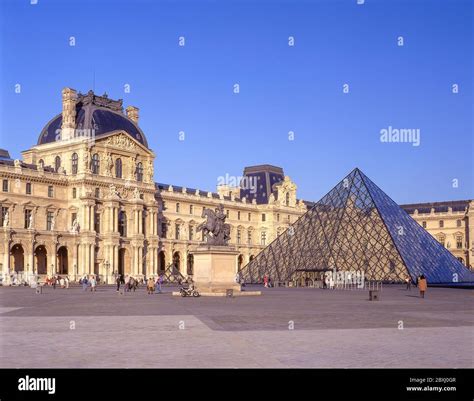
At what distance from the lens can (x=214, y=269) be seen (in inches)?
1398

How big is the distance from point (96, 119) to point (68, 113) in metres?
2.94

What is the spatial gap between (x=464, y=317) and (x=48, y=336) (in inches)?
445

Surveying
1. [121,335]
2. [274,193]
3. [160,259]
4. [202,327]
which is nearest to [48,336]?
[121,335]

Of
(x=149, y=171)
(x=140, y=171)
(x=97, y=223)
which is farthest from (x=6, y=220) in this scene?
(x=149, y=171)

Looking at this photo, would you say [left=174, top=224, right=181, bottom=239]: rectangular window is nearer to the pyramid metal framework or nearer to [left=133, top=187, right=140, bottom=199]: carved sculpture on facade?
[left=133, top=187, right=140, bottom=199]: carved sculpture on facade

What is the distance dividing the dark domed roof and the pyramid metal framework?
26.5 meters

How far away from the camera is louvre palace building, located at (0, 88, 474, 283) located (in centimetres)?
6969

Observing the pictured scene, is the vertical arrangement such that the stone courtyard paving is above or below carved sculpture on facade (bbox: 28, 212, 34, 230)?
below

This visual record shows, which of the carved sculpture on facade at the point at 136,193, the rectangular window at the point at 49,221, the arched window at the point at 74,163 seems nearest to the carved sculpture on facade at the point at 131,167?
the carved sculpture on facade at the point at 136,193

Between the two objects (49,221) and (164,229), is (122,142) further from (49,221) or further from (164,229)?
(164,229)

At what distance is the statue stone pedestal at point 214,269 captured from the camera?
1394 inches

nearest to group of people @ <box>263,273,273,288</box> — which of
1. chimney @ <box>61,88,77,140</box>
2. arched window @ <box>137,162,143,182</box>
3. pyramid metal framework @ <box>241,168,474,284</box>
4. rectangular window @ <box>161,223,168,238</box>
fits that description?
pyramid metal framework @ <box>241,168,474,284</box>

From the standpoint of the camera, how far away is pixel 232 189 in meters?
112
